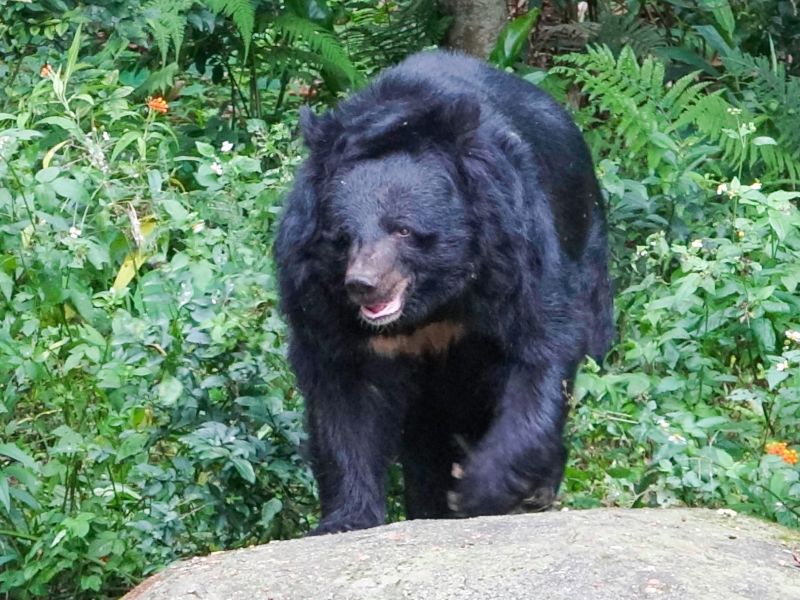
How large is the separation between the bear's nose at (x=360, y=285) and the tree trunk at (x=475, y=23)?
4.04 meters

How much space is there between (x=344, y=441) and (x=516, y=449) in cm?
53

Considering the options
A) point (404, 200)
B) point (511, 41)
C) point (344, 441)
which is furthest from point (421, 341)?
point (511, 41)

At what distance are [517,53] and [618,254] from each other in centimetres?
165

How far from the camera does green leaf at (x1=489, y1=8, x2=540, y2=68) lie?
8164 mm

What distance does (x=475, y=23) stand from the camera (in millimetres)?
8555

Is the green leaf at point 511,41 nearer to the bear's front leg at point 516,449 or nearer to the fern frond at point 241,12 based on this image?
the fern frond at point 241,12

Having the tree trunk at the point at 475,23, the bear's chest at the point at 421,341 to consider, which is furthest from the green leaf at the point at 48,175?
the tree trunk at the point at 475,23

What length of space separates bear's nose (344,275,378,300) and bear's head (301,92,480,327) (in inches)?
3.1

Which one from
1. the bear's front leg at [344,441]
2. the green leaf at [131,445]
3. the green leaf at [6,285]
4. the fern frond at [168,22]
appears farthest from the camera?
the fern frond at [168,22]

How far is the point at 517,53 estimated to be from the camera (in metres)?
8.23

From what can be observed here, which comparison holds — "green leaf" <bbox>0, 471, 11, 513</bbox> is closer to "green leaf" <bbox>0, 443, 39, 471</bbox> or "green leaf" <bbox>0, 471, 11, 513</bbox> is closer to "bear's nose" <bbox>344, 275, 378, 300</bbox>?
"green leaf" <bbox>0, 443, 39, 471</bbox>

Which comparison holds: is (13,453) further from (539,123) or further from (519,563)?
(539,123)

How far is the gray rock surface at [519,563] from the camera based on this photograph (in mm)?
3619

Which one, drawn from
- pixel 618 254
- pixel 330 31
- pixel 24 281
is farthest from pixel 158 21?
pixel 618 254
